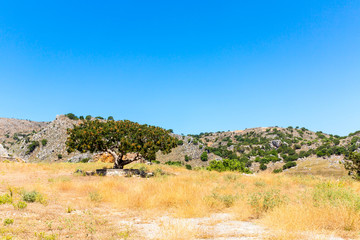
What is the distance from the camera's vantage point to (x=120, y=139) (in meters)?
24.1

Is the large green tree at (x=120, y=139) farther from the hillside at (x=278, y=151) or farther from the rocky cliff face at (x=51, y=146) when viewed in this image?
the hillside at (x=278, y=151)

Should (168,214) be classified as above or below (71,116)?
below

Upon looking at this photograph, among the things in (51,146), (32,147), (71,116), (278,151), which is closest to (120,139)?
(51,146)

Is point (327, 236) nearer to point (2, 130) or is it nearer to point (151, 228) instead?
point (151, 228)

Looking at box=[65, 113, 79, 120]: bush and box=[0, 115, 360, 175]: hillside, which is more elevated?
box=[65, 113, 79, 120]: bush

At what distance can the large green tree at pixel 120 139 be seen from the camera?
2373cm

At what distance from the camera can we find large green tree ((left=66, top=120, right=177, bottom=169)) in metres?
23.7

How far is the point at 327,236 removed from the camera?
5727 millimetres

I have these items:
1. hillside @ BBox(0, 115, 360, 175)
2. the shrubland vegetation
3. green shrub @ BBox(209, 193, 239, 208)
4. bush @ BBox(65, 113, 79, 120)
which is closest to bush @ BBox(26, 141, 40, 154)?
hillside @ BBox(0, 115, 360, 175)

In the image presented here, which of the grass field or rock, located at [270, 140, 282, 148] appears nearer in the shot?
the grass field

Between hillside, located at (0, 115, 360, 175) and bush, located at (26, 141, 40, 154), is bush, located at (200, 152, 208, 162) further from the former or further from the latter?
bush, located at (26, 141, 40, 154)

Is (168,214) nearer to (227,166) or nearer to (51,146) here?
(227,166)

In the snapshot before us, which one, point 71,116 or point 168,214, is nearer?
point 168,214

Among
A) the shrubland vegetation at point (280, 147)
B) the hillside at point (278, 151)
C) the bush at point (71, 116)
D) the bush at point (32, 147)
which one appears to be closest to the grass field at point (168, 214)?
the shrubland vegetation at point (280, 147)
